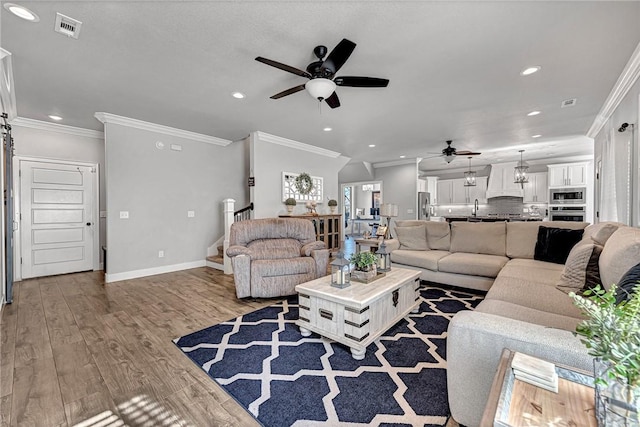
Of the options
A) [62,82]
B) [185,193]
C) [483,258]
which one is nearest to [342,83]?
[483,258]

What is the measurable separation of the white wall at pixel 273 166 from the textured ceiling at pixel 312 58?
679mm

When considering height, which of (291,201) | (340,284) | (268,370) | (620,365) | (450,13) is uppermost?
(450,13)

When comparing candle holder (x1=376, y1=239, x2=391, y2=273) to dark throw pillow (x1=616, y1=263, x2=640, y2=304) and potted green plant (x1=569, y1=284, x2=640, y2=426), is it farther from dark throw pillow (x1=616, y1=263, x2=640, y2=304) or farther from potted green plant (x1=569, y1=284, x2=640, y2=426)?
potted green plant (x1=569, y1=284, x2=640, y2=426)

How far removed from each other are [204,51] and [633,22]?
138 inches

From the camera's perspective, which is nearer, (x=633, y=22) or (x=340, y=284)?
(x=633, y=22)

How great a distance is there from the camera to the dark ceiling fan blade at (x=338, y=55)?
83.5 inches

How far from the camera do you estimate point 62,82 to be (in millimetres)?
3117

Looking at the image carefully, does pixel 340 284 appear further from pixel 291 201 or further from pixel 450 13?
pixel 291 201

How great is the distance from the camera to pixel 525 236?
363cm

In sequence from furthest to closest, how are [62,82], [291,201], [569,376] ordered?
[291,201] → [62,82] → [569,376]

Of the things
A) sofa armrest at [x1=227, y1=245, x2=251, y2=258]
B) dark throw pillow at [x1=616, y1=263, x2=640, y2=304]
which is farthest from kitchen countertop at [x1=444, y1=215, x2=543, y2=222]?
dark throw pillow at [x1=616, y1=263, x2=640, y2=304]

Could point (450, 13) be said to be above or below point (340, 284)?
above

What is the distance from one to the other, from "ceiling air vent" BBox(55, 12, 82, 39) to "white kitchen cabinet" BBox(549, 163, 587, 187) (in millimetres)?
10235

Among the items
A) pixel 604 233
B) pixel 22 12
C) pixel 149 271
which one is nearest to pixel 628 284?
pixel 604 233
